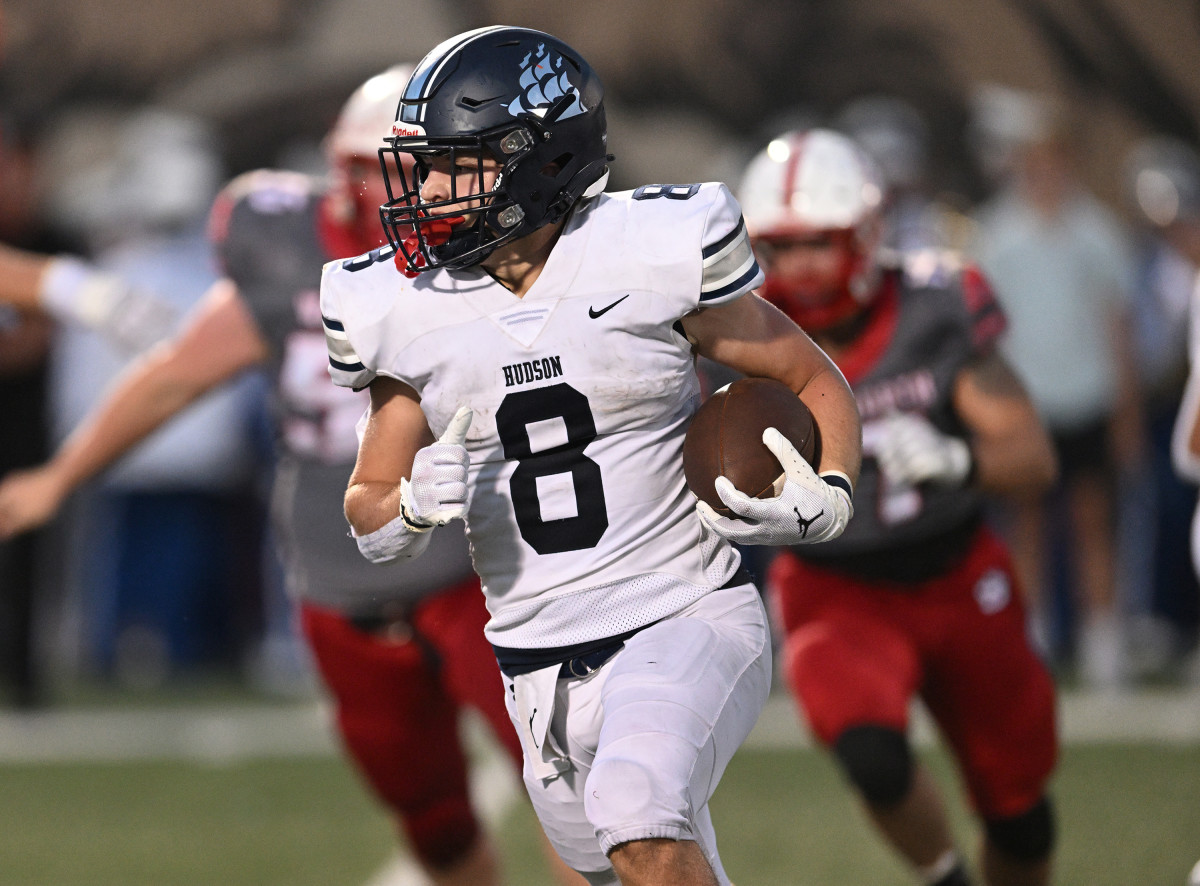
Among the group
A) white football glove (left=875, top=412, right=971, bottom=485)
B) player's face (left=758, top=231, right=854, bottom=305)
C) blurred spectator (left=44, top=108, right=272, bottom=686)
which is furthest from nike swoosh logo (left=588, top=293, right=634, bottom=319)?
blurred spectator (left=44, top=108, right=272, bottom=686)

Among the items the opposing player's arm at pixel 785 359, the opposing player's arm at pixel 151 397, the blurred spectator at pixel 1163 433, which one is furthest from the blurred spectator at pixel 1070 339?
the opposing player's arm at pixel 785 359

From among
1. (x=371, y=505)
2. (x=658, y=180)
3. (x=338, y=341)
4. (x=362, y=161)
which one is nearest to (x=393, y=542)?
(x=371, y=505)

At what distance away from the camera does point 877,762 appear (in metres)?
3.56

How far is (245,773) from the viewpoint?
18.8ft

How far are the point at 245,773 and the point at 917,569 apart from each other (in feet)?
9.11

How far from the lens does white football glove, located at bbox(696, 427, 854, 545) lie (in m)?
2.54

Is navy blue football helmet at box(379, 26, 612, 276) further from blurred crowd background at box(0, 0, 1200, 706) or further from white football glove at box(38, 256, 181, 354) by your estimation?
blurred crowd background at box(0, 0, 1200, 706)

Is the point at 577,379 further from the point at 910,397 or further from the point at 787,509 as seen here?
the point at 910,397

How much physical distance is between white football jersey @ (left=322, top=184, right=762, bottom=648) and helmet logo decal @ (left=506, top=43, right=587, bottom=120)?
19 cm

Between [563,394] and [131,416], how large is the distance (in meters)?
1.66

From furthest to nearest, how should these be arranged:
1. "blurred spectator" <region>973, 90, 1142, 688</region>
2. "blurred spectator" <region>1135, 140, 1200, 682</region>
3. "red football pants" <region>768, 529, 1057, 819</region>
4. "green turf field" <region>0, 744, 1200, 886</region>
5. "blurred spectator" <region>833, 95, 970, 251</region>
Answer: "blurred spectator" <region>1135, 140, 1200, 682</region> < "blurred spectator" <region>833, 95, 970, 251</region> < "blurred spectator" <region>973, 90, 1142, 688</region> < "green turf field" <region>0, 744, 1200, 886</region> < "red football pants" <region>768, 529, 1057, 819</region>

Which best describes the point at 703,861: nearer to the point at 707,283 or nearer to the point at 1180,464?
the point at 707,283

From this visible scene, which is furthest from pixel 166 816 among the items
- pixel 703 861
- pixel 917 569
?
pixel 703 861

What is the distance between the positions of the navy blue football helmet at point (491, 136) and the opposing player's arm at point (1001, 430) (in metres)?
1.39
